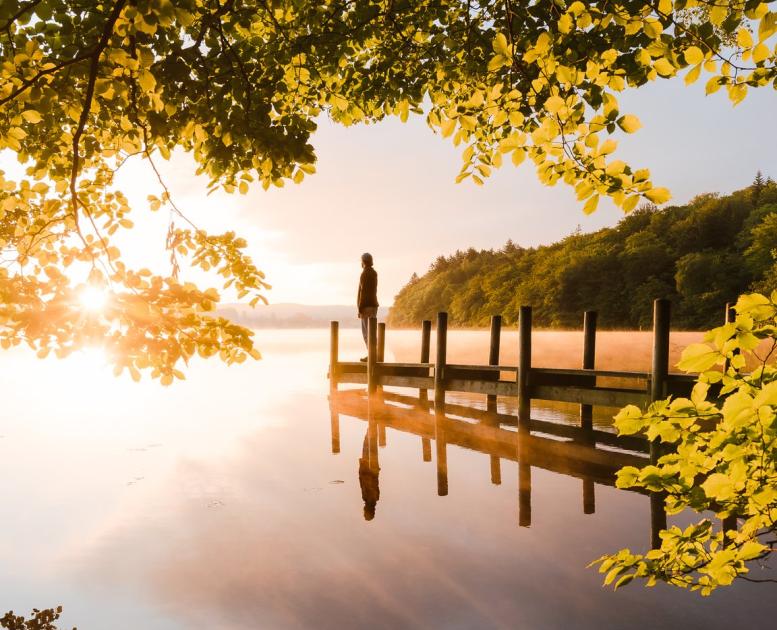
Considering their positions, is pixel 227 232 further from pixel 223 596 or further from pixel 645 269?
pixel 645 269

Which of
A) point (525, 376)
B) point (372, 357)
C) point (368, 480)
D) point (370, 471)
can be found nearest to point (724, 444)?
point (525, 376)

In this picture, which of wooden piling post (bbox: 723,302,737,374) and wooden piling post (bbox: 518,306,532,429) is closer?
wooden piling post (bbox: 723,302,737,374)

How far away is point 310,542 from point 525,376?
4955 mm

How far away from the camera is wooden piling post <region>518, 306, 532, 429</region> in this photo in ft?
38.3

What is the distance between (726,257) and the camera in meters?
61.6

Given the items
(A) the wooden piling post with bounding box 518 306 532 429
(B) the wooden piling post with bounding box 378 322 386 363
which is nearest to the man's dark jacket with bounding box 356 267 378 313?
(B) the wooden piling post with bounding box 378 322 386 363

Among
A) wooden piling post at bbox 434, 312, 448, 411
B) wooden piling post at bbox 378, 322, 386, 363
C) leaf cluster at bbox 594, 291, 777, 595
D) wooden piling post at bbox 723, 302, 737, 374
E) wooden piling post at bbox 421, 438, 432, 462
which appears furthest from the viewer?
wooden piling post at bbox 378, 322, 386, 363

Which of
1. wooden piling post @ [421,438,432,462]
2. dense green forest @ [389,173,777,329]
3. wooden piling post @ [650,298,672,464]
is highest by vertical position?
dense green forest @ [389,173,777,329]

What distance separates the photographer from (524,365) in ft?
38.4

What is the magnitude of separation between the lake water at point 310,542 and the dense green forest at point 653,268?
48874 millimetres

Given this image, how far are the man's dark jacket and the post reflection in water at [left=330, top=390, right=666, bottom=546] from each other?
3010mm

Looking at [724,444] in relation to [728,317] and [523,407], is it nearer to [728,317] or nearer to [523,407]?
[728,317]

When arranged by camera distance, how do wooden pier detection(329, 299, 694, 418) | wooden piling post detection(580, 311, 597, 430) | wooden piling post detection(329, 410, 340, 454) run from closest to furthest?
wooden pier detection(329, 299, 694, 418) → wooden piling post detection(580, 311, 597, 430) → wooden piling post detection(329, 410, 340, 454)

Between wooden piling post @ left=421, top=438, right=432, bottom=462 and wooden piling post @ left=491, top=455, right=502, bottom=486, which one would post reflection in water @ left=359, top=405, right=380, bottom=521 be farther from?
wooden piling post @ left=491, top=455, right=502, bottom=486
